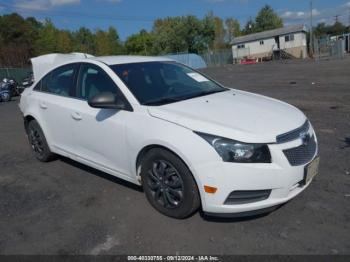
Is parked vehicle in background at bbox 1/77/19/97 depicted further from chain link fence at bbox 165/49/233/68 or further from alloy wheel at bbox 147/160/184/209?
chain link fence at bbox 165/49/233/68

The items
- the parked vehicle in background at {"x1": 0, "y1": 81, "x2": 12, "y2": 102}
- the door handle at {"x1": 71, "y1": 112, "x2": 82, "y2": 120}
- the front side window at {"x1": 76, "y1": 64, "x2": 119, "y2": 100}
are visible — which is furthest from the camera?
the parked vehicle in background at {"x1": 0, "y1": 81, "x2": 12, "y2": 102}

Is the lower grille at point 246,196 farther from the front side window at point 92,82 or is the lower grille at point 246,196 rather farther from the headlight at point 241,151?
the front side window at point 92,82

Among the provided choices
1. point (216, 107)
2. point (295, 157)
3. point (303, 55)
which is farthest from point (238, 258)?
point (303, 55)

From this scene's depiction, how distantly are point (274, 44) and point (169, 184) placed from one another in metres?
58.1

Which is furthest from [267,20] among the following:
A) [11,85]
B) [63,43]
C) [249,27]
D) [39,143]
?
[39,143]

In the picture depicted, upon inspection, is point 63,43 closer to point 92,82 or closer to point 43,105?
point 43,105

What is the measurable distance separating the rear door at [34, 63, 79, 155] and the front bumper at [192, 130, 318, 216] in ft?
7.50

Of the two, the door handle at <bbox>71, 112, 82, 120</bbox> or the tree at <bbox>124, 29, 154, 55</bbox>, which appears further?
the tree at <bbox>124, 29, 154, 55</bbox>

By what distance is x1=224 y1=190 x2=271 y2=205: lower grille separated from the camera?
3.31 meters

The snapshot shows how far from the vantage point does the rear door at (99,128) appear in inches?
161

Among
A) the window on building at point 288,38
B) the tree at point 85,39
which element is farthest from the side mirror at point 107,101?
the tree at point 85,39

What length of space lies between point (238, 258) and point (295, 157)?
107 cm

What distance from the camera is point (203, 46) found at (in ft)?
212

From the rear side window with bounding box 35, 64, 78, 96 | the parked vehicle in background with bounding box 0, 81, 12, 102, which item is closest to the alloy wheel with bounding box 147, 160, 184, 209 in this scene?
the rear side window with bounding box 35, 64, 78, 96
